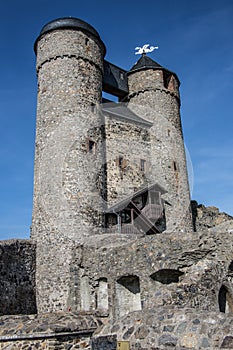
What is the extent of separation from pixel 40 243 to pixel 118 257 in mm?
5542

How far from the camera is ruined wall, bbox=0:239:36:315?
47.1 ft

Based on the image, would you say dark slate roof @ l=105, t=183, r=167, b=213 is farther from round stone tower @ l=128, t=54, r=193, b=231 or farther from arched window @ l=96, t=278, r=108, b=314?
arched window @ l=96, t=278, r=108, b=314

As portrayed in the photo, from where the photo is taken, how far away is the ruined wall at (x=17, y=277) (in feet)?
47.1

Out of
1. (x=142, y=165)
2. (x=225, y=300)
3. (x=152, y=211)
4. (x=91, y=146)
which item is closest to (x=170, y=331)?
(x=225, y=300)

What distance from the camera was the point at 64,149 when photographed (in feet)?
55.3

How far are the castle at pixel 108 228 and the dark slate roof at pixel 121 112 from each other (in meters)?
0.10

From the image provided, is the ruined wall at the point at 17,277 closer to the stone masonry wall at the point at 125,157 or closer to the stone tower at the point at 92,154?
the stone tower at the point at 92,154

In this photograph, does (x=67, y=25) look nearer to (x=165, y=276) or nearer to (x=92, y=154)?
(x=92, y=154)

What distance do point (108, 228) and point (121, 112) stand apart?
7747 millimetres

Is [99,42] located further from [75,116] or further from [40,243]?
[40,243]

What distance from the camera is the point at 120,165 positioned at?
19.9m

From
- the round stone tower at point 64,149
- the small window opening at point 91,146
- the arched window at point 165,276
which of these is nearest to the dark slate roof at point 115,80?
the round stone tower at point 64,149

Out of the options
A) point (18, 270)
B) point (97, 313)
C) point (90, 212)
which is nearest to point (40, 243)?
point (18, 270)

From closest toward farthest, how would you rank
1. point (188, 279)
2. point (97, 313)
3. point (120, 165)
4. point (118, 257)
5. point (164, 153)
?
1. point (97, 313)
2. point (188, 279)
3. point (118, 257)
4. point (120, 165)
5. point (164, 153)
